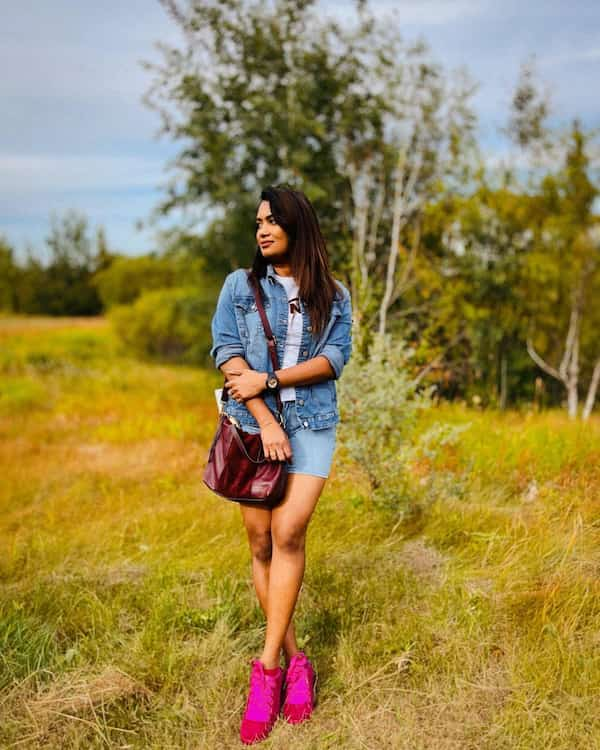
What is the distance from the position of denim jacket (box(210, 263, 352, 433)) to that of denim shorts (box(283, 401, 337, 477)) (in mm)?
26

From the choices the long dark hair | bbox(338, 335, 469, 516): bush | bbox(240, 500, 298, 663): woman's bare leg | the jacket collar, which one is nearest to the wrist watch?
the long dark hair

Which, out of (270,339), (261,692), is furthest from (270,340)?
(261,692)

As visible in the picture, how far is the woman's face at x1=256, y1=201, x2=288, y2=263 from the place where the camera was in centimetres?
265

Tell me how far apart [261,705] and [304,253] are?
5.35ft

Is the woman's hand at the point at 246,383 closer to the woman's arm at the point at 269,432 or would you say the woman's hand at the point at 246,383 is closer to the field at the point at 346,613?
the woman's arm at the point at 269,432

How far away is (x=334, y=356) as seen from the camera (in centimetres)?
268

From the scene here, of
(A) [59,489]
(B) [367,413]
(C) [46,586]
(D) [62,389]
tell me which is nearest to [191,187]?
(D) [62,389]

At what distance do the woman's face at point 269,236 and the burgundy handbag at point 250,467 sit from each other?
0.12 m

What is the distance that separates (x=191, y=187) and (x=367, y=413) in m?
8.34

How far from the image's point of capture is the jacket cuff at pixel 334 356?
2.67 metres

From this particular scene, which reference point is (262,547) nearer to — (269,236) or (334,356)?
(334,356)

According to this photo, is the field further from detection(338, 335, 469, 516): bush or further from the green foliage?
the green foliage

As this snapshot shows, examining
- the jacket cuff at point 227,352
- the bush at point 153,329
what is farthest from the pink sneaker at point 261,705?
the bush at point 153,329

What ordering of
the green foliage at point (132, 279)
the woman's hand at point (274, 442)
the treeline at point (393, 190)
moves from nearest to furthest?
1. the woman's hand at point (274, 442)
2. the treeline at point (393, 190)
3. the green foliage at point (132, 279)
